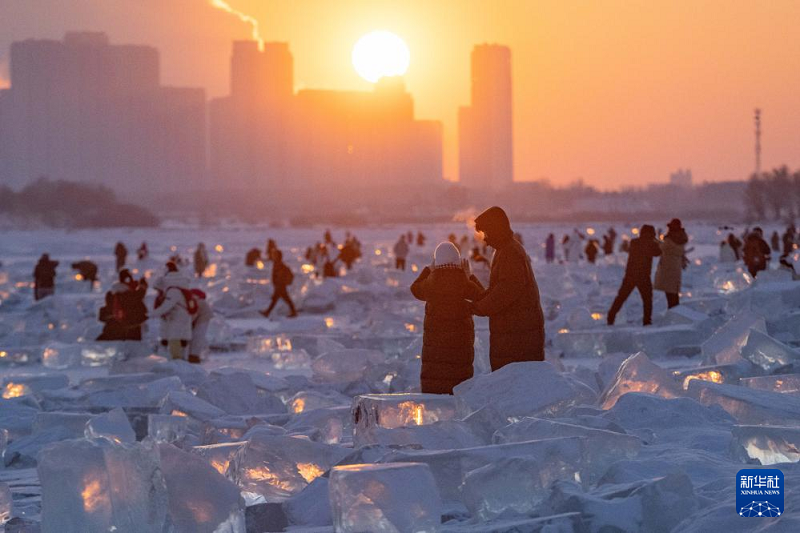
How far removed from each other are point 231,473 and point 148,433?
2309 millimetres

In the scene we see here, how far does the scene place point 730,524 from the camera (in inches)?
175

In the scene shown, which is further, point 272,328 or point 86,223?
point 86,223

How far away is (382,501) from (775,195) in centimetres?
11276

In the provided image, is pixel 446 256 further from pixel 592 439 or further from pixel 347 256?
pixel 347 256

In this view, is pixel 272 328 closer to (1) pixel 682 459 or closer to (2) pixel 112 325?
(2) pixel 112 325

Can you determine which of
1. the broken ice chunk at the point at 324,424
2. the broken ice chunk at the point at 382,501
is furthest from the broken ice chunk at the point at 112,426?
the broken ice chunk at the point at 382,501

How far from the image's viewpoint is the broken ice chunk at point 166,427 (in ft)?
25.7

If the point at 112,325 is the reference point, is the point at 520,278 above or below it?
above

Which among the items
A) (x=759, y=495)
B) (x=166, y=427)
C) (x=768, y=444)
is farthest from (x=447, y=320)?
(x=759, y=495)

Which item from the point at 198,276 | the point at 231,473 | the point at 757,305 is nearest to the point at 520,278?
the point at 231,473

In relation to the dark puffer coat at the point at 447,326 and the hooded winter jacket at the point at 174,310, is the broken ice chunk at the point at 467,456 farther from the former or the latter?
the hooded winter jacket at the point at 174,310

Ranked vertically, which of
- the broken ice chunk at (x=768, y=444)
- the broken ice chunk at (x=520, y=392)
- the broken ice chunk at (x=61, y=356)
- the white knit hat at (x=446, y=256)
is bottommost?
the broken ice chunk at (x=61, y=356)

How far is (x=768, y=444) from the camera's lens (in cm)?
569

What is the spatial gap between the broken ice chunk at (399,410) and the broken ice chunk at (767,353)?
3.81 meters
